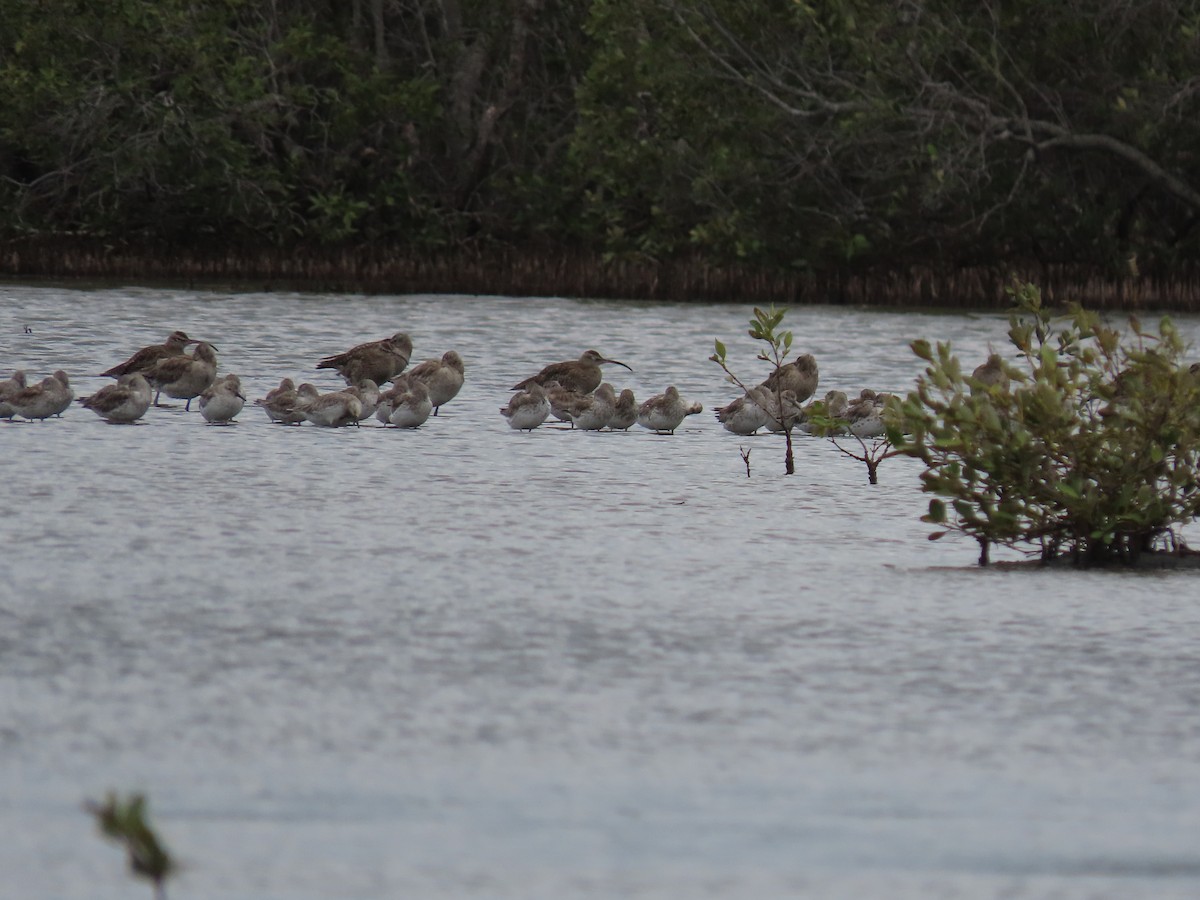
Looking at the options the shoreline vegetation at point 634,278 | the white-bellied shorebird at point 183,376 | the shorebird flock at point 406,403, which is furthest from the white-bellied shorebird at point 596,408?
the shoreline vegetation at point 634,278

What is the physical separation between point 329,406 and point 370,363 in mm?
2608

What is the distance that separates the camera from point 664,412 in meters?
12.1

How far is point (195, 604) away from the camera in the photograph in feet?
21.6

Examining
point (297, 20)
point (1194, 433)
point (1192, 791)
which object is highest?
point (297, 20)

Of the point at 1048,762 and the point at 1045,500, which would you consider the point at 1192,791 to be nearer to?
the point at 1048,762

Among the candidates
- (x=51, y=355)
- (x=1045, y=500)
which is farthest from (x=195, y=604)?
(x=51, y=355)

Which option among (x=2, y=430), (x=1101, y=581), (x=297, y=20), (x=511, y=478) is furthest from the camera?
(x=297, y=20)

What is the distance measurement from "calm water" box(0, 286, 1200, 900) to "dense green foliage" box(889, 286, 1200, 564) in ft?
0.80

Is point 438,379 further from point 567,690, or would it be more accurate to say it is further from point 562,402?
point 567,690

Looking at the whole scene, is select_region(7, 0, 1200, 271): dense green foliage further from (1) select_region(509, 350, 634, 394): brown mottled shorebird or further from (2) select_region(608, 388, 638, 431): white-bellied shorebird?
(2) select_region(608, 388, 638, 431): white-bellied shorebird

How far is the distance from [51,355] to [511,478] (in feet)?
25.0

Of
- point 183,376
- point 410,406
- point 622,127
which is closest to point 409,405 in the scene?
point 410,406

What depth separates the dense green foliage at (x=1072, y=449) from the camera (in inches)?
295

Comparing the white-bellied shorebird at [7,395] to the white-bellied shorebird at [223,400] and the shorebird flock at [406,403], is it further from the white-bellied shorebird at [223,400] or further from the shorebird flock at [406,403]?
the white-bellied shorebird at [223,400]
